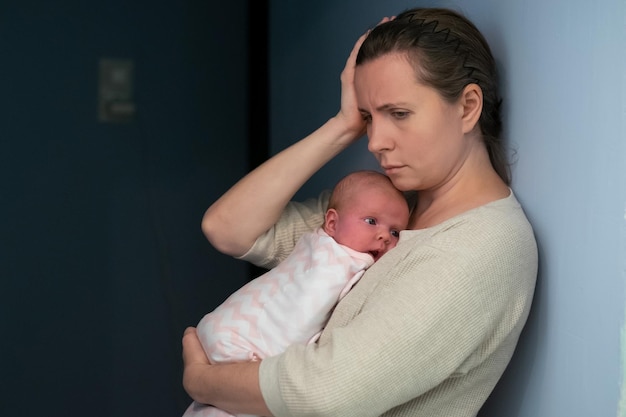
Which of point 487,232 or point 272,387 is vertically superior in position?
point 487,232

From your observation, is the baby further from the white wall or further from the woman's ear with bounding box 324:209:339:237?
the white wall

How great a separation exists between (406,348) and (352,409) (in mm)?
123

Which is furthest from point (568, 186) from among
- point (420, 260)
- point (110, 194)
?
point (110, 194)

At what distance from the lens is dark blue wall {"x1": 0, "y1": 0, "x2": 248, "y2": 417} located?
282 cm

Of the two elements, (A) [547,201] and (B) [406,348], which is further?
(A) [547,201]

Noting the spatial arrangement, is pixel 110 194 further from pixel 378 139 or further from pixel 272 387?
pixel 272 387

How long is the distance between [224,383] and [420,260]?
0.39m

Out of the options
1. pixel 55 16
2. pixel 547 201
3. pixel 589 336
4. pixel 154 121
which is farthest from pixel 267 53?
pixel 589 336

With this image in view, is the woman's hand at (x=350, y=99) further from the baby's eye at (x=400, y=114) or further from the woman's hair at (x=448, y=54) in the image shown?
the baby's eye at (x=400, y=114)

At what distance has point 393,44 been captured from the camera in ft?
4.94

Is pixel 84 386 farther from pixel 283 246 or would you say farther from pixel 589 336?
pixel 589 336

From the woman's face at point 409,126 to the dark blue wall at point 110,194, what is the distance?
1.55 meters

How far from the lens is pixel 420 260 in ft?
4.49

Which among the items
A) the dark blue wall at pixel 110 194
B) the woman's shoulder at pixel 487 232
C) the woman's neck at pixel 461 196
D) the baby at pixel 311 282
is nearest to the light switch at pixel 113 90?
the dark blue wall at pixel 110 194
